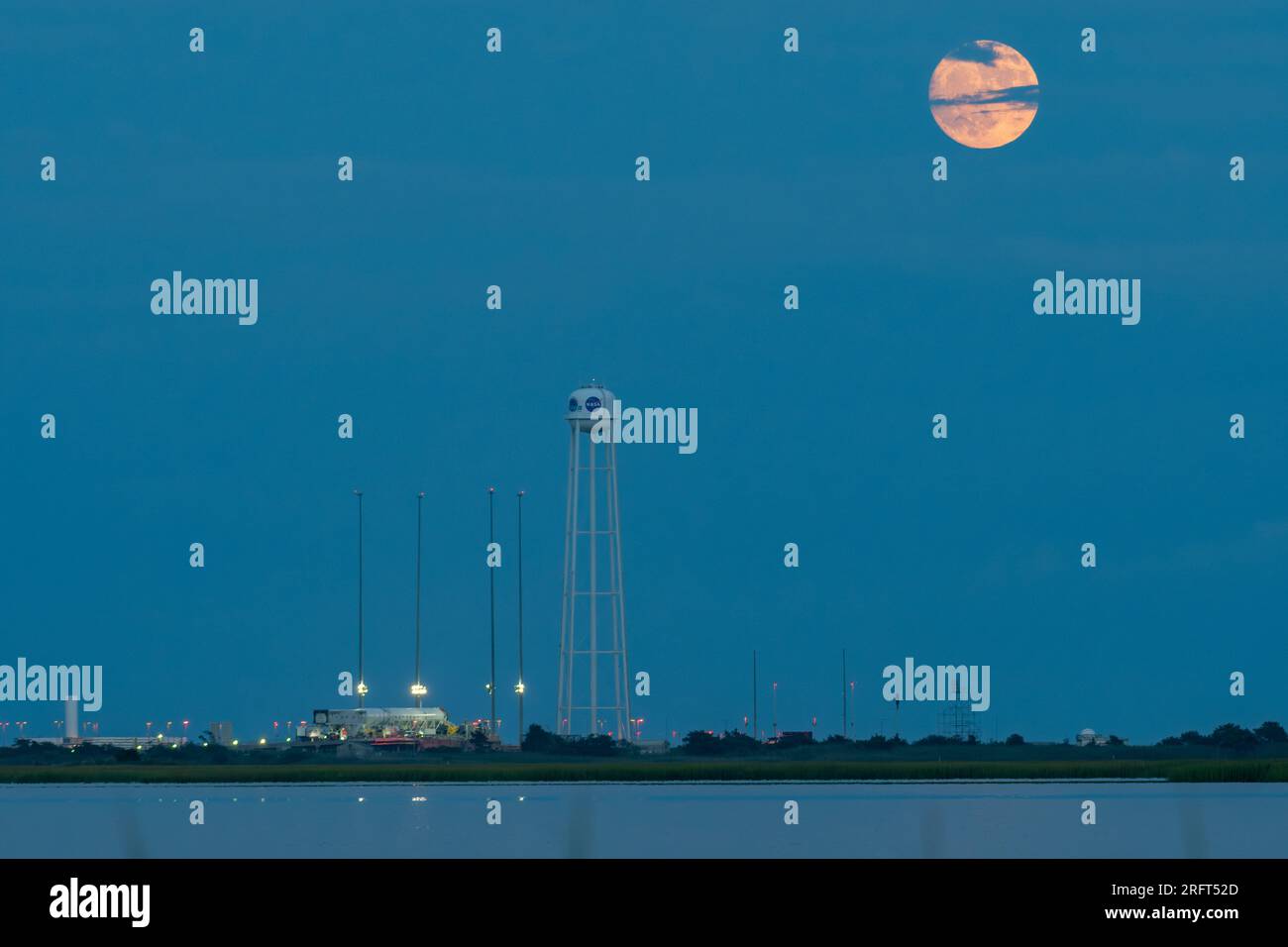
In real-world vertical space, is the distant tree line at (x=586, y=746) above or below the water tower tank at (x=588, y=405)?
below

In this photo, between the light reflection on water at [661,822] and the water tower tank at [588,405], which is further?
the water tower tank at [588,405]

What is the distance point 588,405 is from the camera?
555ft

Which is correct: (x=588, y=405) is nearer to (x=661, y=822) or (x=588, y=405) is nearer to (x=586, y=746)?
(x=586, y=746)

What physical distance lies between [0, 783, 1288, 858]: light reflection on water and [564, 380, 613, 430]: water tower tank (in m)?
35.6

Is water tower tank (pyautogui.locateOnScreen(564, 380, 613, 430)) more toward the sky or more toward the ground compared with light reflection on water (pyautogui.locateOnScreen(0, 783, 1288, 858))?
more toward the sky

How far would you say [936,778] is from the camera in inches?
6107

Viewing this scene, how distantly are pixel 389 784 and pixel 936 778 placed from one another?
127ft

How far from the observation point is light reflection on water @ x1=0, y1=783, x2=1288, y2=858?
80.1 m

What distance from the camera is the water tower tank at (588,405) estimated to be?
168500 millimetres

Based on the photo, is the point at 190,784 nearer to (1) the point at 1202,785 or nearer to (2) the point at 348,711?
(2) the point at 348,711

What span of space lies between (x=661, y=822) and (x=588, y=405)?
75.9 meters

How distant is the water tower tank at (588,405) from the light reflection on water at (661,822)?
35628mm
